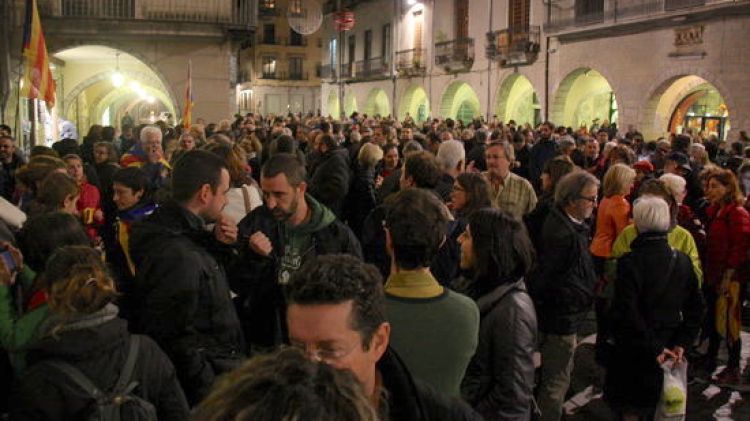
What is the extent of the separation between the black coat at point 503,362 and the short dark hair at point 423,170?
223 centimetres

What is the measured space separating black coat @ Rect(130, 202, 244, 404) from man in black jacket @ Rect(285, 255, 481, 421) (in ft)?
3.65

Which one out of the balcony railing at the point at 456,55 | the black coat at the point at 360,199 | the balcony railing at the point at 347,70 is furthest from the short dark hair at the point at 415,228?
the balcony railing at the point at 347,70

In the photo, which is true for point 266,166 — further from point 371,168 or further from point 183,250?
point 371,168

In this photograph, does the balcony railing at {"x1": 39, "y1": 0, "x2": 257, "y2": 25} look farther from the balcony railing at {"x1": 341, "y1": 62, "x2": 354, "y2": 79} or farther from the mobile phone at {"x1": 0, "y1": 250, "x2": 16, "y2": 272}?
the balcony railing at {"x1": 341, "y1": 62, "x2": 354, "y2": 79}

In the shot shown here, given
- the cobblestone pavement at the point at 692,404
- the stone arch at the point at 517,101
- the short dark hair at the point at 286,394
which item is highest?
the stone arch at the point at 517,101

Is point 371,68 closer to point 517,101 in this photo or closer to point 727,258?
point 517,101

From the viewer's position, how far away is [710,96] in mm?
20453

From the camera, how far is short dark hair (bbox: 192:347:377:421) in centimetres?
117

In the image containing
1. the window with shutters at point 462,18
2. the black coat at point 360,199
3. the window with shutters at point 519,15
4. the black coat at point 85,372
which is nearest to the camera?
the black coat at point 85,372

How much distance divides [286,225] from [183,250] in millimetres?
1070

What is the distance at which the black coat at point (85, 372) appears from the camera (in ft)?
8.21

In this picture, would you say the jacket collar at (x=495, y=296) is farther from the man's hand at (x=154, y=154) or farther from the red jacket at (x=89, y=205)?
the man's hand at (x=154, y=154)

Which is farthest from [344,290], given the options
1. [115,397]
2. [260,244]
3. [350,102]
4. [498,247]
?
[350,102]

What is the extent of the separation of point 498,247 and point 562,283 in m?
1.56
